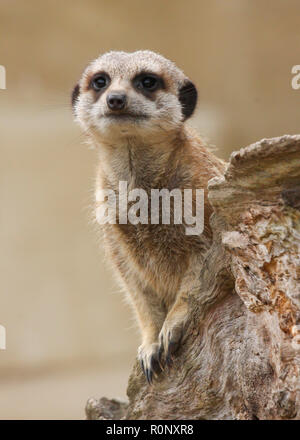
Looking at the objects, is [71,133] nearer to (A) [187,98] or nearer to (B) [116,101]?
(A) [187,98]

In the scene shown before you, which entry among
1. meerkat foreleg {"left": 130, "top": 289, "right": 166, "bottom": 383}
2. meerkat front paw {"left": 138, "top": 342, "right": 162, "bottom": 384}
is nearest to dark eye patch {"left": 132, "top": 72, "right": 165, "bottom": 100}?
meerkat foreleg {"left": 130, "top": 289, "right": 166, "bottom": 383}

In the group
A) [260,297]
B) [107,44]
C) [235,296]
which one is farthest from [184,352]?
[107,44]

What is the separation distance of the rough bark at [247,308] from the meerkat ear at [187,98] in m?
0.70

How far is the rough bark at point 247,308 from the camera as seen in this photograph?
125 centimetres

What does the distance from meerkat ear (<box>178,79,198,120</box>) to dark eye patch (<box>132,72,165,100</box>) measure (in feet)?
0.38

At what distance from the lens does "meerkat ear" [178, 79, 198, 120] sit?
2127 millimetres

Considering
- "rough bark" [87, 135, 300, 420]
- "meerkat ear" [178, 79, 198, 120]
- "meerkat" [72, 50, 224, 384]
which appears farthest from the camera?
"meerkat ear" [178, 79, 198, 120]

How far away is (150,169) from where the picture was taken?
194cm

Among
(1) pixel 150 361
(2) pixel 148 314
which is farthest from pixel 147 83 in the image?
(1) pixel 150 361

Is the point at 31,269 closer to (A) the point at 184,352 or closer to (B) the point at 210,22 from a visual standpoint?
(B) the point at 210,22

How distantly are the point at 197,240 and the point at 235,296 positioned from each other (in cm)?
30

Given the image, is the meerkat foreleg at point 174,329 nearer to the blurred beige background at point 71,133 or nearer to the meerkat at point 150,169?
the meerkat at point 150,169

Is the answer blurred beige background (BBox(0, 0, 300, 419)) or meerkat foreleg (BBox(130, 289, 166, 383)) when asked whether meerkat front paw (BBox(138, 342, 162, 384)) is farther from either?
blurred beige background (BBox(0, 0, 300, 419))

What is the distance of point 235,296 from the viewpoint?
1610 millimetres
